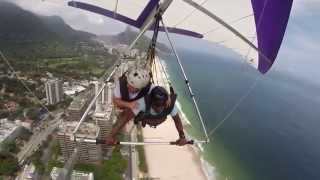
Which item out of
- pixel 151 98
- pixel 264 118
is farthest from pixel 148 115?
pixel 264 118

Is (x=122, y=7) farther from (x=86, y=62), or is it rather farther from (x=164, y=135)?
(x=86, y=62)

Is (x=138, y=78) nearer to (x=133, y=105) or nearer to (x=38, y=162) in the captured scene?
(x=133, y=105)

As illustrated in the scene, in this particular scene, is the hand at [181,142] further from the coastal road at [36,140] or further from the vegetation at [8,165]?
the coastal road at [36,140]

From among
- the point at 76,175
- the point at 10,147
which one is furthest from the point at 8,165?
the point at 76,175

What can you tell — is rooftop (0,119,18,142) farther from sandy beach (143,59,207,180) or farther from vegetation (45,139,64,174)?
sandy beach (143,59,207,180)

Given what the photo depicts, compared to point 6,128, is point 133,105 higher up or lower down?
higher up
